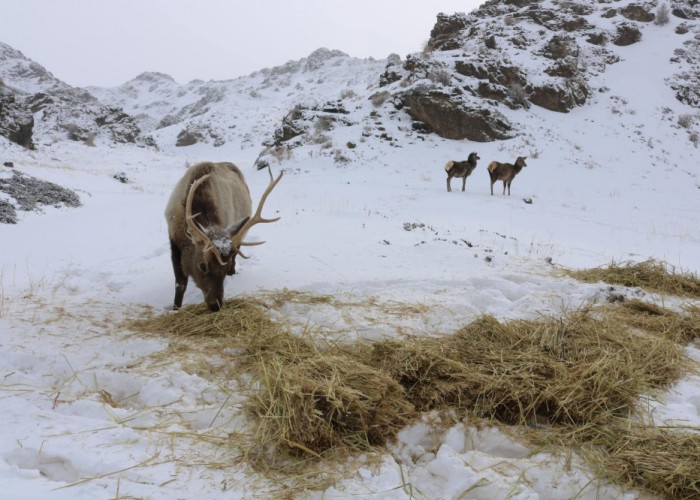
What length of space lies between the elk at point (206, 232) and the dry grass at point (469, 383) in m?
0.38

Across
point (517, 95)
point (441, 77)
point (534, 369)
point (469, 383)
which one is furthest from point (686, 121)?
point (469, 383)

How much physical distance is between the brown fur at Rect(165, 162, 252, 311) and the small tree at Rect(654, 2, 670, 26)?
3267 centimetres

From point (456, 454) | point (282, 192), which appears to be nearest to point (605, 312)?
point (456, 454)

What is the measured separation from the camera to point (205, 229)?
12.4 feet

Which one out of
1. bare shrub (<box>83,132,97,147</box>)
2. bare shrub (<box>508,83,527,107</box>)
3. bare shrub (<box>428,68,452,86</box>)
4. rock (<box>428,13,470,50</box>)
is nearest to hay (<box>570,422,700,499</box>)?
bare shrub (<box>428,68,452,86</box>)

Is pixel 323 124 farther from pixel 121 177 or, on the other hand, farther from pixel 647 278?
pixel 647 278

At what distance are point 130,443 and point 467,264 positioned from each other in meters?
4.28

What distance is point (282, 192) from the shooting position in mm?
12680

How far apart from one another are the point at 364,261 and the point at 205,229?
2295 millimetres

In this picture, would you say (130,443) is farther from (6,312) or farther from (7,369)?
(6,312)

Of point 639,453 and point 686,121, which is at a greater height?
point 686,121

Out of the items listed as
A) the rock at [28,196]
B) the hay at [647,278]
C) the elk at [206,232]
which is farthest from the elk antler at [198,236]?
the rock at [28,196]

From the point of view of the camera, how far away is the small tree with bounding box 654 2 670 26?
26016 millimetres

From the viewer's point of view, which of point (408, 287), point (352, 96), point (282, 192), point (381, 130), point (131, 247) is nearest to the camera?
point (408, 287)
